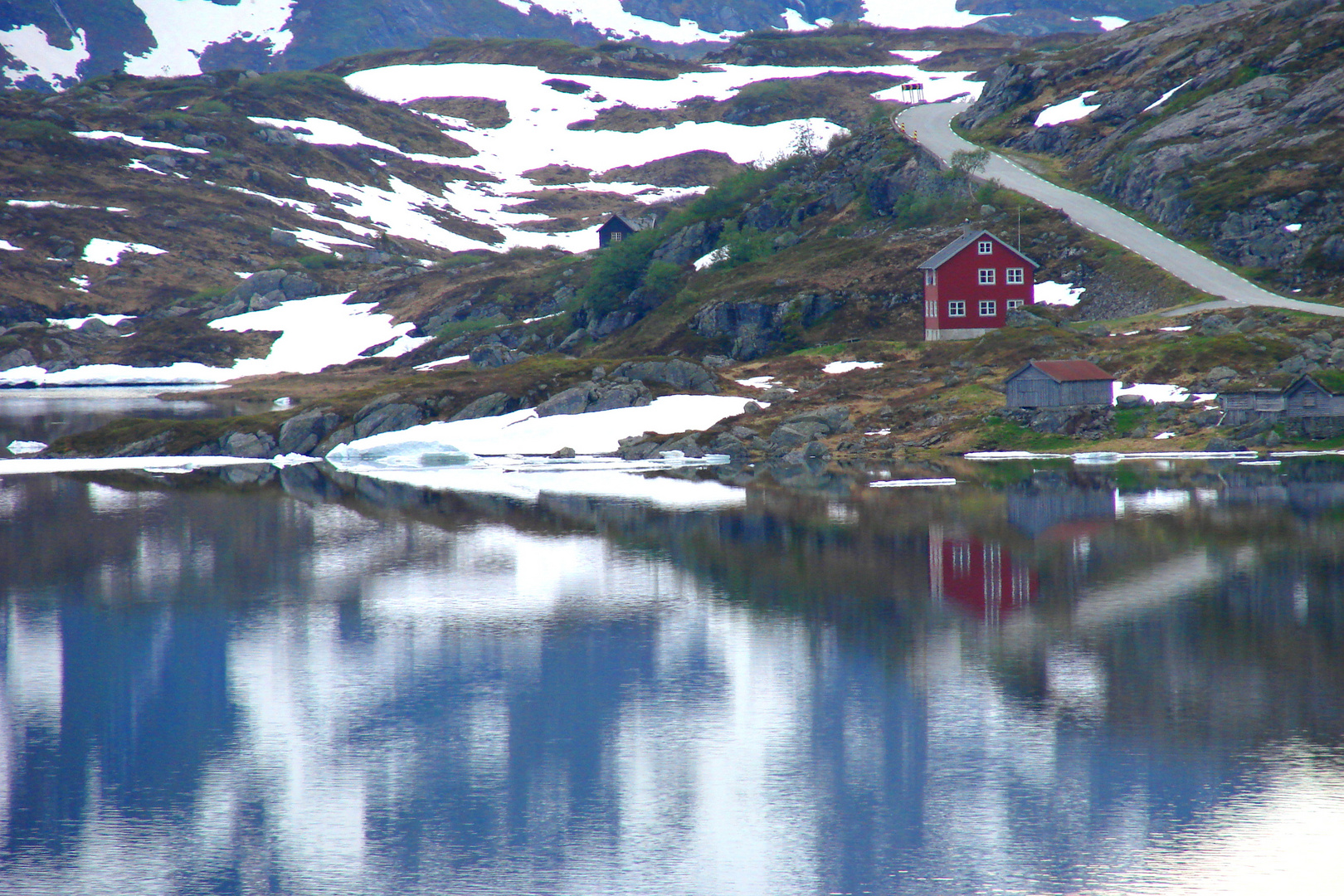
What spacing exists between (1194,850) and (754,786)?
905 cm

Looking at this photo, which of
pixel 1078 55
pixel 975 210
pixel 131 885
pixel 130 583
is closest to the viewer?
pixel 131 885

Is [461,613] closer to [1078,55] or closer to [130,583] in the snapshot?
[130,583]

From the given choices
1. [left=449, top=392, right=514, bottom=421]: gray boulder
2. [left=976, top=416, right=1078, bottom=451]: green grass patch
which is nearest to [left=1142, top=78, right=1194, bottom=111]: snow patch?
[left=976, top=416, right=1078, bottom=451]: green grass patch

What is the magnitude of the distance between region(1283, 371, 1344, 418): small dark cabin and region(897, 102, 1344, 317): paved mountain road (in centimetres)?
1736

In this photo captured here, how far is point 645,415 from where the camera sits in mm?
91500

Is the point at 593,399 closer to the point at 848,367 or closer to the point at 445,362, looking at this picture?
the point at 848,367

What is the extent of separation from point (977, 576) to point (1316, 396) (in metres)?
39.9

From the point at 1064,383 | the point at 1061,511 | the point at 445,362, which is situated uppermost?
the point at 445,362

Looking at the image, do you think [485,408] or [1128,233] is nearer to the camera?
[485,408]

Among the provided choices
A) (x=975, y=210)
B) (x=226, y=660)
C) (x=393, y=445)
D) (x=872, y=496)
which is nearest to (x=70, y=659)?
(x=226, y=660)

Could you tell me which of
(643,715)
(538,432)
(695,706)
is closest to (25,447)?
(538,432)

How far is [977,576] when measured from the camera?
153 feet

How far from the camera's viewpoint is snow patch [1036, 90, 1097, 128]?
149625 mm

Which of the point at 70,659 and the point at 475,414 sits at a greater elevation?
the point at 475,414
